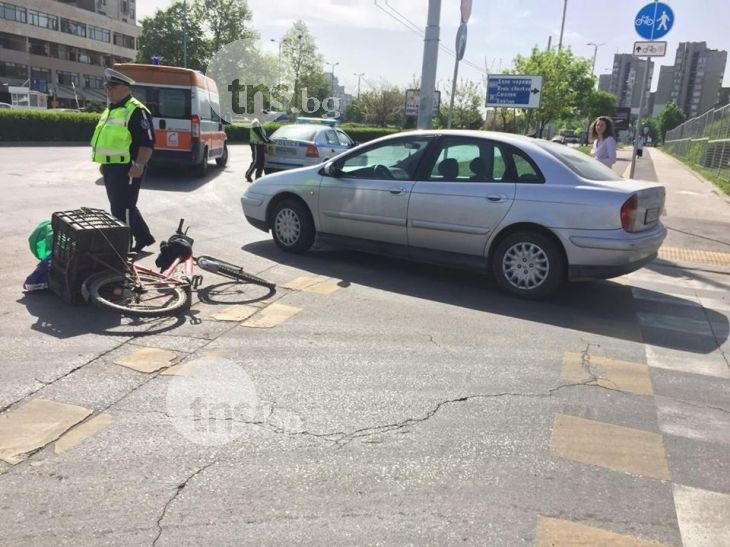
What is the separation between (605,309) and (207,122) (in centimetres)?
1128

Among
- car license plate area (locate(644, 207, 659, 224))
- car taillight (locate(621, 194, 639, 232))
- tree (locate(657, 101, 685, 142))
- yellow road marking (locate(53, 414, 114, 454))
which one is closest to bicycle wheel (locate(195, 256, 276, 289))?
yellow road marking (locate(53, 414, 114, 454))

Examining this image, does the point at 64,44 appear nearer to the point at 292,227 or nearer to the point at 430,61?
the point at 430,61

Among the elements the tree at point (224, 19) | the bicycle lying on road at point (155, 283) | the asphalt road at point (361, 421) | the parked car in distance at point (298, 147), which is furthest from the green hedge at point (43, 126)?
the tree at point (224, 19)

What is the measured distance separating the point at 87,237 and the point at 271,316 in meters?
1.57

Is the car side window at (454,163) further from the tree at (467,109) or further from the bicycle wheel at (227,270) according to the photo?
the tree at (467,109)

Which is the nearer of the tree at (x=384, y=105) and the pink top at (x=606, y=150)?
the pink top at (x=606, y=150)

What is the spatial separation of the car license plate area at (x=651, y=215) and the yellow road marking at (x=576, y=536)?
414 centimetres

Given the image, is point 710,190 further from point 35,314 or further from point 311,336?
point 35,314

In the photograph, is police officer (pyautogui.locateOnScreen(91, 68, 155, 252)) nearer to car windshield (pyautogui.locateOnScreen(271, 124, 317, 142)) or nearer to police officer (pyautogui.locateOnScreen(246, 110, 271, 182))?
police officer (pyautogui.locateOnScreen(246, 110, 271, 182))

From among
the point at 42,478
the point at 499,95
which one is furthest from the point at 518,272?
the point at 499,95

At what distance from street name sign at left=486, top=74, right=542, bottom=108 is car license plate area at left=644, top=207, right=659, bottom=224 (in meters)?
8.91

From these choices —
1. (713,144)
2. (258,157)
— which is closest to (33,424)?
(258,157)

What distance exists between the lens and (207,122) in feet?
48.7

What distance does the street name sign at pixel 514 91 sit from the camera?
14.6m
